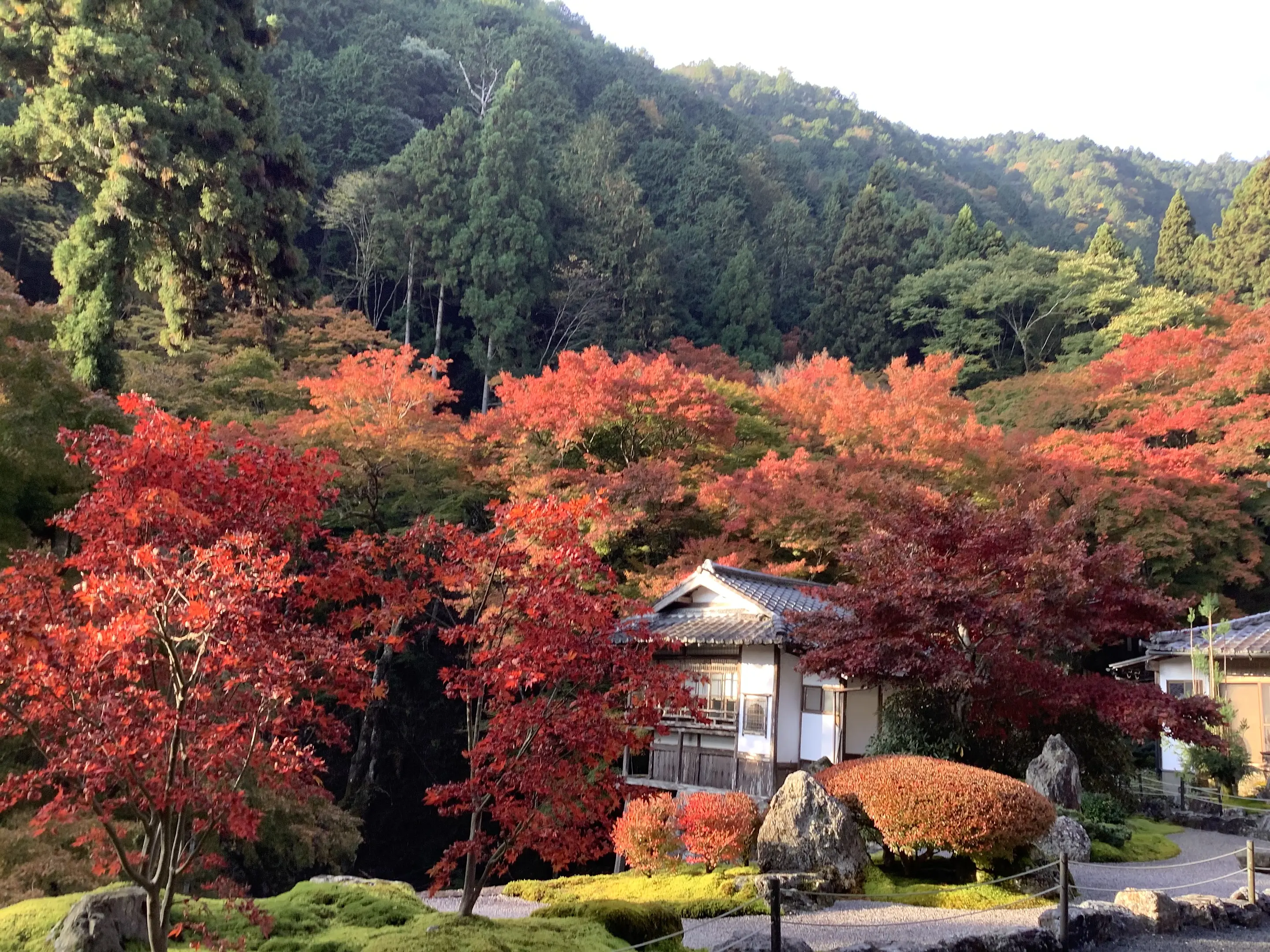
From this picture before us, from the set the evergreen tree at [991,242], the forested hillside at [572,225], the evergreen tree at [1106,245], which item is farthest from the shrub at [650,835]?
the evergreen tree at [1106,245]

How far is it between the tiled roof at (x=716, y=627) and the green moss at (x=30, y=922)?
9.83 meters

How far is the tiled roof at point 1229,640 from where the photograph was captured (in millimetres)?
18062

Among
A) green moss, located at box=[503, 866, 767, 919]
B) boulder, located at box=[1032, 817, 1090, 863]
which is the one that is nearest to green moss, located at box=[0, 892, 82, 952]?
green moss, located at box=[503, 866, 767, 919]

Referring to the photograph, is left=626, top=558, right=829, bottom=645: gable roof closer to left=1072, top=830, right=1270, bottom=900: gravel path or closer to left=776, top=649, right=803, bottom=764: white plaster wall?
left=776, top=649, right=803, bottom=764: white plaster wall

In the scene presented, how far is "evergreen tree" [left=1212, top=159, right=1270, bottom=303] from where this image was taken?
35.8 m

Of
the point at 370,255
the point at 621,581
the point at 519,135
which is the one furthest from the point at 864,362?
the point at 621,581

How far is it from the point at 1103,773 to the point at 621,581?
10.0 metres

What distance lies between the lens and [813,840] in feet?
32.2

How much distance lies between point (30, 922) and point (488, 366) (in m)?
27.3

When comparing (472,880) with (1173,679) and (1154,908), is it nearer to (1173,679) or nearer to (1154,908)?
(1154,908)

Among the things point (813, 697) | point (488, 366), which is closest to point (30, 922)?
point (813, 697)

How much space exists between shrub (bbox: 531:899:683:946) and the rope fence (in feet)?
0.31

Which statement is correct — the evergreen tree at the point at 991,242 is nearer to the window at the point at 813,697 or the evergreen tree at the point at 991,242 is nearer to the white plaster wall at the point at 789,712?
the window at the point at 813,697

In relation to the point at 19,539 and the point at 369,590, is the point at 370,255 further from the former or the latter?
the point at 369,590
